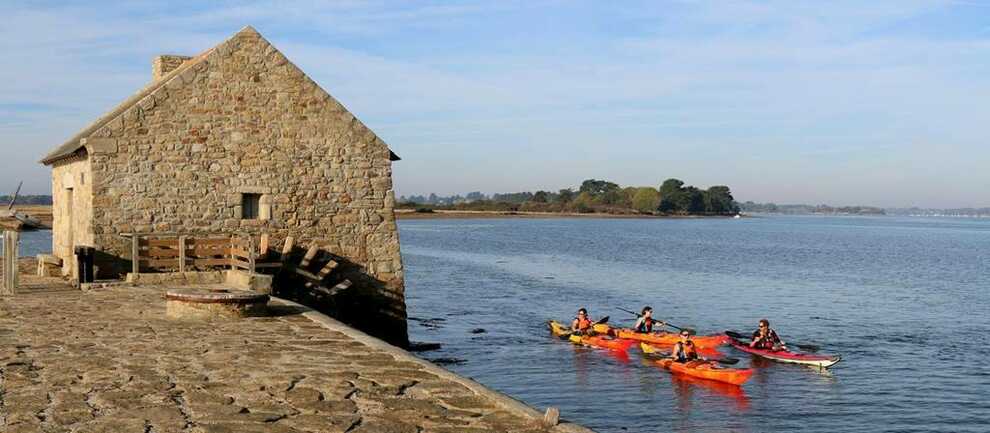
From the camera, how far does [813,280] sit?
161ft

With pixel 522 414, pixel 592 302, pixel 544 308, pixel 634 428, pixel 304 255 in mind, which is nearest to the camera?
pixel 522 414

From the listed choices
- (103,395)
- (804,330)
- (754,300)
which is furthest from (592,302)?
(103,395)

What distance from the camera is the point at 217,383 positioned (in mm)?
9070

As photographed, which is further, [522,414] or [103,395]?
[103,395]

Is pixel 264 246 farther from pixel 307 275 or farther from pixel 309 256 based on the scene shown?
pixel 307 275

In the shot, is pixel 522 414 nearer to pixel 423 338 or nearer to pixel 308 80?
pixel 308 80

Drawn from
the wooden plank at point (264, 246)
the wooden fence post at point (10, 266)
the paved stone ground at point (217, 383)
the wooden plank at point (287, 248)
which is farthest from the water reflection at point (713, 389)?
the wooden fence post at point (10, 266)

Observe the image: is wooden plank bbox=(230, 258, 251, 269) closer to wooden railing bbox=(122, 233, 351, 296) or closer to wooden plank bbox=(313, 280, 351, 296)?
wooden railing bbox=(122, 233, 351, 296)

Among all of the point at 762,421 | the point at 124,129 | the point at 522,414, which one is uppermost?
the point at 124,129

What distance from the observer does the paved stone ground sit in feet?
24.9

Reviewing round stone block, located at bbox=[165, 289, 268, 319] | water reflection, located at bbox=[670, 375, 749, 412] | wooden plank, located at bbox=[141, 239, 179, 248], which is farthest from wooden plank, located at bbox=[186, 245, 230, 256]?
water reflection, located at bbox=[670, 375, 749, 412]

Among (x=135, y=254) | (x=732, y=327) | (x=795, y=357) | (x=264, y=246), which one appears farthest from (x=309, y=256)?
(x=732, y=327)

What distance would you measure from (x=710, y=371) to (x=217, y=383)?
46.2 feet

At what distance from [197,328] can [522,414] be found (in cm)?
621
